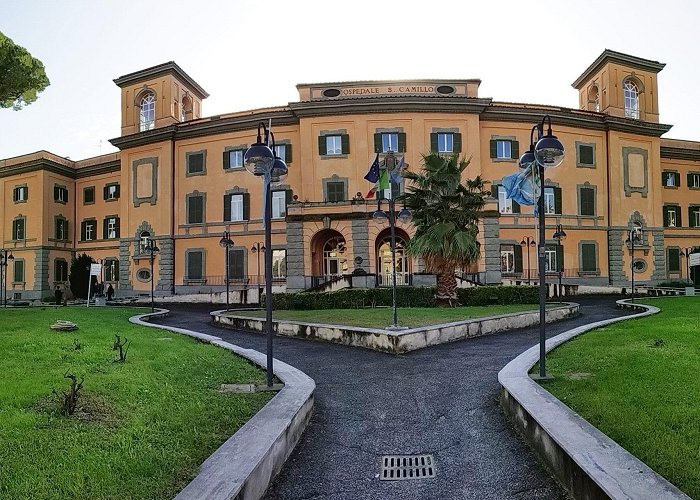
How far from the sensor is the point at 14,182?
4391cm

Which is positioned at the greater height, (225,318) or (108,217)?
(108,217)

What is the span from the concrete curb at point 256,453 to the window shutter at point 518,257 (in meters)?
29.2

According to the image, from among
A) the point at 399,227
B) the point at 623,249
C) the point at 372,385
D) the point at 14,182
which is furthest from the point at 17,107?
the point at 623,249

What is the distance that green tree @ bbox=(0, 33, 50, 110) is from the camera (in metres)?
17.0

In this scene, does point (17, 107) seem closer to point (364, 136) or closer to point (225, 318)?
point (225, 318)

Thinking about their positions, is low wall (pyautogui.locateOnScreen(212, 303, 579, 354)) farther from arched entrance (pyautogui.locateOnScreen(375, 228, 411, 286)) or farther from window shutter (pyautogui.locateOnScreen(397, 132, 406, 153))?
window shutter (pyautogui.locateOnScreen(397, 132, 406, 153))

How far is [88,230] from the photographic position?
43781mm

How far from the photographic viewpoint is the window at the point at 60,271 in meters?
42.7

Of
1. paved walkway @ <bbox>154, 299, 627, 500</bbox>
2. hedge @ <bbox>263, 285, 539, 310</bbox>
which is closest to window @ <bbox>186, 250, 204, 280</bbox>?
hedge @ <bbox>263, 285, 539, 310</bbox>

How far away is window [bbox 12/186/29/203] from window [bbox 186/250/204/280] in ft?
61.0

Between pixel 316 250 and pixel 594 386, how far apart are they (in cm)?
2681

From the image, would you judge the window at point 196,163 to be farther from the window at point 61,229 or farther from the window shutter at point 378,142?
the window at point 61,229

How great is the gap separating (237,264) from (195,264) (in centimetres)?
316

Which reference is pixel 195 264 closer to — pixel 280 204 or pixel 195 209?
pixel 195 209
